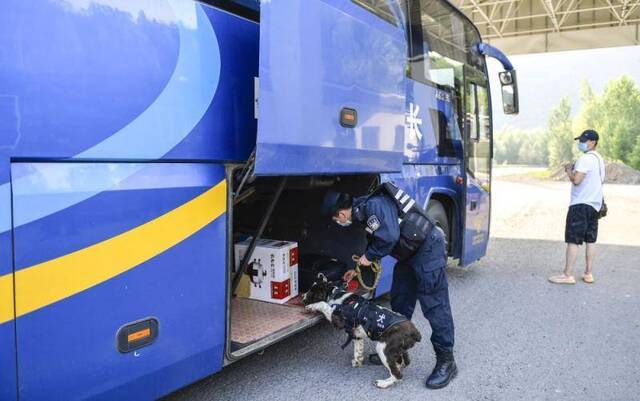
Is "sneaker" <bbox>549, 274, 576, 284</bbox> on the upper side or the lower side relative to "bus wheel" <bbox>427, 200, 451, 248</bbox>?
lower

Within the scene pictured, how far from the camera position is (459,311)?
5137 mm

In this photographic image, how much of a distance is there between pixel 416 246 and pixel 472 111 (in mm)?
2969

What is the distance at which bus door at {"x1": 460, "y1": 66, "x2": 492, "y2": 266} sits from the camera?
19.1 ft

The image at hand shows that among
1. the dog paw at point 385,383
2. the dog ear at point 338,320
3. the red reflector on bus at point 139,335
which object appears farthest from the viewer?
the dog ear at point 338,320

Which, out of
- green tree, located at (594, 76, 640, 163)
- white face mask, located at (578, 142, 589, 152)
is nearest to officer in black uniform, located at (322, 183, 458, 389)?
white face mask, located at (578, 142, 589, 152)

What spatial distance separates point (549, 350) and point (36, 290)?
3.74m

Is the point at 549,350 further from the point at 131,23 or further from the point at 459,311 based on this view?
the point at 131,23

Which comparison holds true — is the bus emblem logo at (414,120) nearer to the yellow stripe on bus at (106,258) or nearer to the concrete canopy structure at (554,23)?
the yellow stripe on bus at (106,258)

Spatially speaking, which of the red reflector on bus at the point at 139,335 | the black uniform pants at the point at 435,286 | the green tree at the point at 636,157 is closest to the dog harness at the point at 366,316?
the black uniform pants at the point at 435,286

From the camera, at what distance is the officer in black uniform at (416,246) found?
3396 millimetres

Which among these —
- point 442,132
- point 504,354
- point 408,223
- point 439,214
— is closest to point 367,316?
point 408,223

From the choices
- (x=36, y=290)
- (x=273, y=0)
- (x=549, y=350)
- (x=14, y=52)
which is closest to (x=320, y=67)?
(x=273, y=0)

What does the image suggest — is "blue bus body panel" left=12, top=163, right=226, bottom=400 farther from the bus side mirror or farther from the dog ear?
the bus side mirror

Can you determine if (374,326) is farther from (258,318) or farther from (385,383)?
(258,318)
